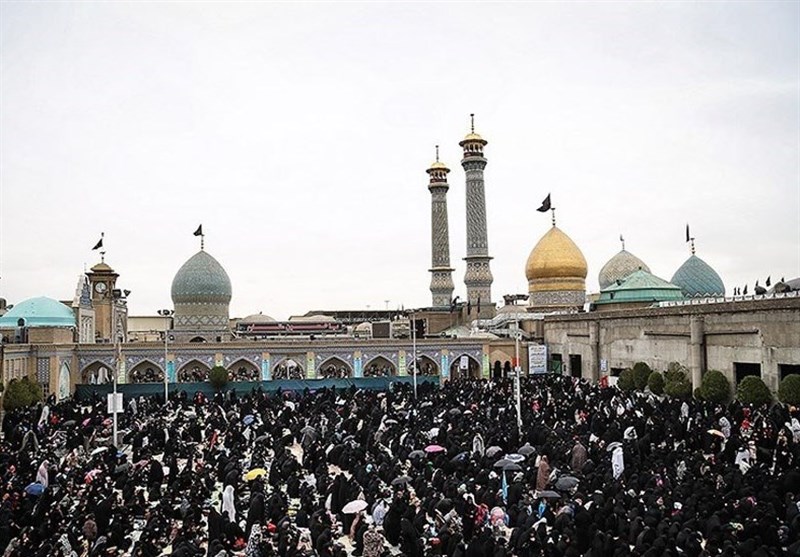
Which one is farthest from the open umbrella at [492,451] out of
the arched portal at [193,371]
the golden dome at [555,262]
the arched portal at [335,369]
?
the golden dome at [555,262]

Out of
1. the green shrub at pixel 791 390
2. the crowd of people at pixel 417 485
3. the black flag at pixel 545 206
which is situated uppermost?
the black flag at pixel 545 206

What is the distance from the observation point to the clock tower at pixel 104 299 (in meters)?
43.7

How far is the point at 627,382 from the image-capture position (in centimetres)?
2606

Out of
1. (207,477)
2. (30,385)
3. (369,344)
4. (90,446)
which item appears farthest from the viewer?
(369,344)

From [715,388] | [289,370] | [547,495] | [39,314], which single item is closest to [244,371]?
[289,370]

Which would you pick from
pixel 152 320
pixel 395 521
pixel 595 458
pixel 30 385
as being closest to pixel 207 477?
pixel 395 521

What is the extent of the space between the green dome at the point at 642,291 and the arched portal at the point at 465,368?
6752 mm

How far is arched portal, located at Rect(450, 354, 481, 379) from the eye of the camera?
36853mm

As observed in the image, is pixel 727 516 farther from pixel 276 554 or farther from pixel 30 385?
pixel 30 385

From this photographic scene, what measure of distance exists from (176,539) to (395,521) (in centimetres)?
315

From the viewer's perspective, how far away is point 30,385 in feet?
84.6

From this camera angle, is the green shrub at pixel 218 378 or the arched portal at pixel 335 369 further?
the arched portal at pixel 335 369

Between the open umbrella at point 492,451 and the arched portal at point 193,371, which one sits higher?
the arched portal at point 193,371

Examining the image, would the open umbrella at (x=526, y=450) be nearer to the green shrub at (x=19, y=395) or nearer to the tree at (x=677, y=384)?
the tree at (x=677, y=384)
